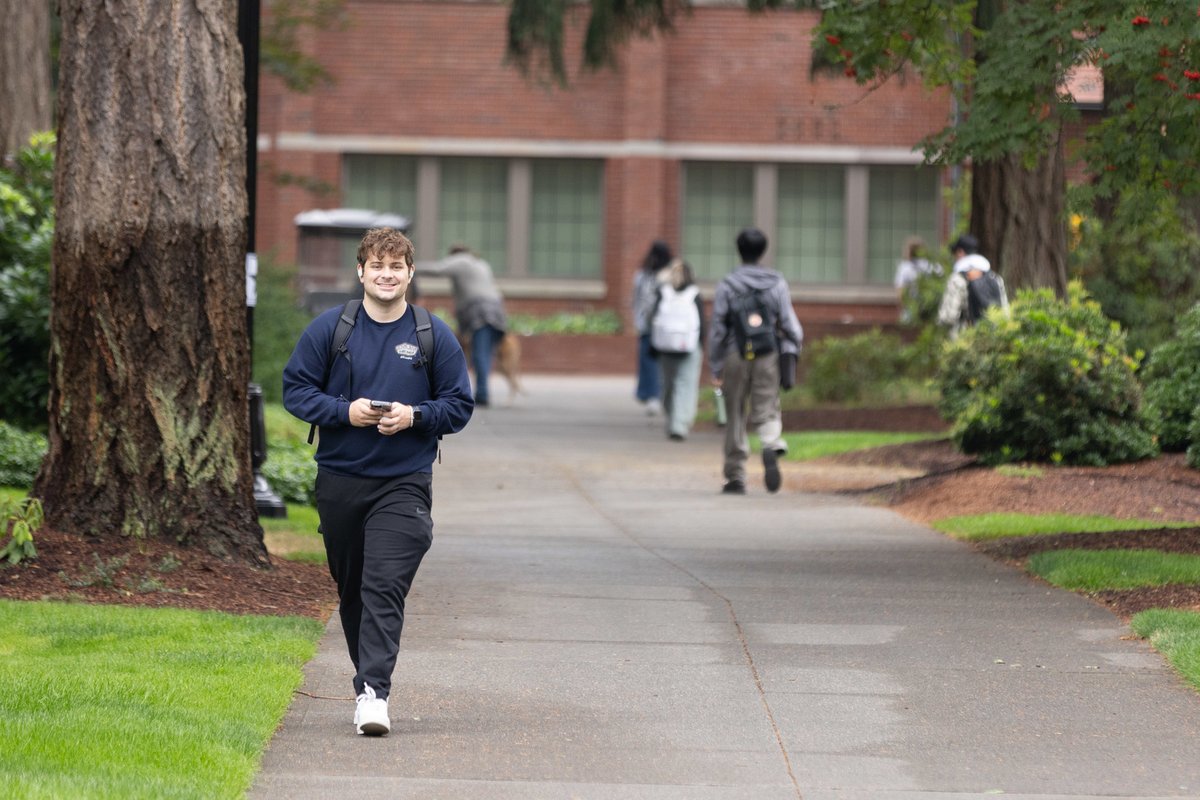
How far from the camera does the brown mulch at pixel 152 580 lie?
8281 millimetres

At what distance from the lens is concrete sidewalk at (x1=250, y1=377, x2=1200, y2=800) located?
5840 millimetres

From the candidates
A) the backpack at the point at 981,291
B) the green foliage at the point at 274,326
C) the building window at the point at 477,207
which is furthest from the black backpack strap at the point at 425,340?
the building window at the point at 477,207

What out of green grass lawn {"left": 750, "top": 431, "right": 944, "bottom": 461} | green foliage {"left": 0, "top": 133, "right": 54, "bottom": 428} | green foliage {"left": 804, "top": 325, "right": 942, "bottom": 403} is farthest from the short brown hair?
green foliage {"left": 804, "top": 325, "right": 942, "bottom": 403}

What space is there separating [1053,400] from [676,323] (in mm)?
5490

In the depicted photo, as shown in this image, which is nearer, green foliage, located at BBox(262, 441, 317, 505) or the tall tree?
the tall tree

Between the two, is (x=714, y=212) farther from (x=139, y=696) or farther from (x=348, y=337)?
(x=139, y=696)

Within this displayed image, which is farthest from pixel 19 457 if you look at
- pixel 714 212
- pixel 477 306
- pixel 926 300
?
pixel 714 212

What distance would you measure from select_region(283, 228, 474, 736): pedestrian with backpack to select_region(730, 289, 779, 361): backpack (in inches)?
282

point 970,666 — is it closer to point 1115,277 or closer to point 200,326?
point 200,326

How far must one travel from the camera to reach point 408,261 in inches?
252

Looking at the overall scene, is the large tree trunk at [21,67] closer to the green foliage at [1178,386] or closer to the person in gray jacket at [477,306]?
the person in gray jacket at [477,306]

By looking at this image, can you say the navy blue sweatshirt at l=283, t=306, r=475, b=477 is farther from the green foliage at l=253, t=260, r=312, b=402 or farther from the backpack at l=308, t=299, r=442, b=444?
the green foliage at l=253, t=260, r=312, b=402

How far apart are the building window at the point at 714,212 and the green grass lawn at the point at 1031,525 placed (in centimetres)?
2093

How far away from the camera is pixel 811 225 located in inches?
1299
